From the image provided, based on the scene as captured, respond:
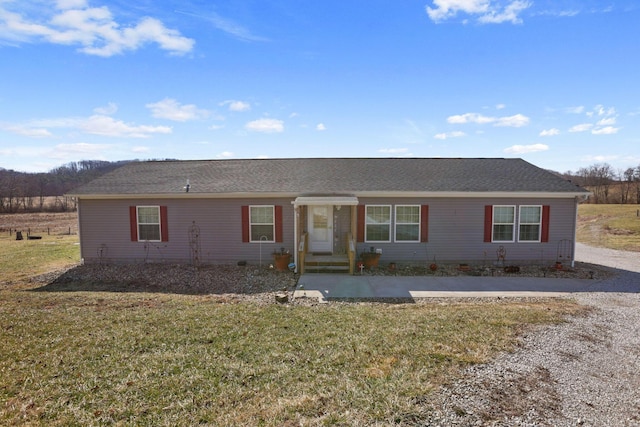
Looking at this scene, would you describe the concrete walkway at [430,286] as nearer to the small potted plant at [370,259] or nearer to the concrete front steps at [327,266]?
the concrete front steps at [327,266]

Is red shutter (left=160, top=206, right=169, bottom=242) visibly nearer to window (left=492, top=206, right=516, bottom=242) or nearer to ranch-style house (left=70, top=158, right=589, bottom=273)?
ranch-style house (left=70, top=158, right=589, bottom=273)

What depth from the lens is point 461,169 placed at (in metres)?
13.6

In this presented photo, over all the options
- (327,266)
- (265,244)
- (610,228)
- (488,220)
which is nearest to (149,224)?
(265,244)

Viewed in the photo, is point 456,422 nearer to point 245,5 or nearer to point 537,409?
point 537,409

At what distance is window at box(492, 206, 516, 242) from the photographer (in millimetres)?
11797

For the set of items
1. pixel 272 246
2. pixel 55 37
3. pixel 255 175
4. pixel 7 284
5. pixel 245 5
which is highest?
pixel 245 5

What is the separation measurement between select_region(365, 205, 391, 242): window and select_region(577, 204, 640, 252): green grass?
13.4 meters

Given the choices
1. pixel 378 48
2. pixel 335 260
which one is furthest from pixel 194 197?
pixel 378 48

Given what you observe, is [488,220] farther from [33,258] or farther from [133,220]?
[33,258]

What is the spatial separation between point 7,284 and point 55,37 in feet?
25.0

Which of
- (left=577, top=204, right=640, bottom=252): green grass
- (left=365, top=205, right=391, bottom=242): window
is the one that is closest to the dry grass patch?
(left=365, top=205, right=391, bottom=242): window

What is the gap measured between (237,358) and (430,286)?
20.5 ft

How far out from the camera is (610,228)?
78.1 ft

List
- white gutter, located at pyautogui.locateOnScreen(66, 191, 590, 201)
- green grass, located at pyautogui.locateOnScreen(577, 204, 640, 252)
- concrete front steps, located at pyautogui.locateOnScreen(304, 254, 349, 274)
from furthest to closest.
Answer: green grass, located at pyautogui.locateOnScreen(577, 204, 640, 252), white gutter, located at pyautogui.locateOnScreen(66, 191, 590, 201), concrete front steps, located at pyautogui.locateOnScreen(304, 254, 349, 274)
